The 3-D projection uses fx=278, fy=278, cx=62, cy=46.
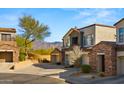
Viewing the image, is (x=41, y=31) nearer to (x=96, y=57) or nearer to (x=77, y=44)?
(x=77, y=44)

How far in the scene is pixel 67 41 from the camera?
41.9m

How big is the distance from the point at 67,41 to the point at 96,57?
541 inches

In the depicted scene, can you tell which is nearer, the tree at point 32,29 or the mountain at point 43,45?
the tree at point 32,29

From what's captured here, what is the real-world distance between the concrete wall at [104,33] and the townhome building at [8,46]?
41.7 ft

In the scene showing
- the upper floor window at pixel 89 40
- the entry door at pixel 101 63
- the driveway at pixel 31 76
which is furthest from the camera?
the upper floor window at pixel 89 40

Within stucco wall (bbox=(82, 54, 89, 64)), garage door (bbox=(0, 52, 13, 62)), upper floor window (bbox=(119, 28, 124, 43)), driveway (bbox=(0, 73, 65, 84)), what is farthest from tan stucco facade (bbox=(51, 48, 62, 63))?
upper floor window (bbox=(119, 28, 124, 43))

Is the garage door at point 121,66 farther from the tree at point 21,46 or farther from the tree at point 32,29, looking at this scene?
the tree at point 21,46

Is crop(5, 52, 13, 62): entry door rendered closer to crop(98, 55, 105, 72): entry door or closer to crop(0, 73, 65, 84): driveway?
crop(0, 73, 65, 84): driveway

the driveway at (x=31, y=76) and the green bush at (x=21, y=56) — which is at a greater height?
the green bush at (x=21, y=56)

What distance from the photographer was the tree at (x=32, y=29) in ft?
128

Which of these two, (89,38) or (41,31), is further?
(41,31)

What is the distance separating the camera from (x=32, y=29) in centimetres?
4038

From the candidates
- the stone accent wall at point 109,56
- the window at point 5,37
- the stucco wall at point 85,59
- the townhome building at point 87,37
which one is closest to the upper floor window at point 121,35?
the stone accent wall at point 109,56
